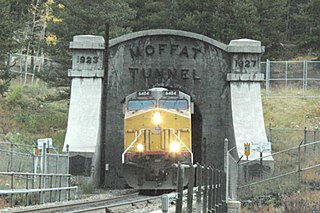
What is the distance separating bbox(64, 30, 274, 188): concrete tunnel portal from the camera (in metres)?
34.7

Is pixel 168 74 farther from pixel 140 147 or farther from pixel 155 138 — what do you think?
pixel 140 147

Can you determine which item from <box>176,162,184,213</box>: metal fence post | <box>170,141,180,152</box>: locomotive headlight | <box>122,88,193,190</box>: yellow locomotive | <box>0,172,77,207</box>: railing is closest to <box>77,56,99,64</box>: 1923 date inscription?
<box>122,88,193,190</box>: yellow locomotive

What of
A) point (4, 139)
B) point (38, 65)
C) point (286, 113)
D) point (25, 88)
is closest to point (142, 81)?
Result: point (4, 139)

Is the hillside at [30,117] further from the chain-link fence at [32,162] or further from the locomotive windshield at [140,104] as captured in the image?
the chain-link fence at [32,162]

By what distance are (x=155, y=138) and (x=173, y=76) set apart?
8.77 metres

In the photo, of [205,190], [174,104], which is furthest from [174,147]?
[205,190]

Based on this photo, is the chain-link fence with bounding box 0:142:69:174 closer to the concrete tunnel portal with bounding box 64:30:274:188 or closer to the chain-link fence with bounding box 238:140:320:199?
the chain-link fence with bounding box 238:140:320:199

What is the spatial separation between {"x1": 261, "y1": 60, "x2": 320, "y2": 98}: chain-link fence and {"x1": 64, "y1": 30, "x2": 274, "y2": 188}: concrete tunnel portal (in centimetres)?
1146

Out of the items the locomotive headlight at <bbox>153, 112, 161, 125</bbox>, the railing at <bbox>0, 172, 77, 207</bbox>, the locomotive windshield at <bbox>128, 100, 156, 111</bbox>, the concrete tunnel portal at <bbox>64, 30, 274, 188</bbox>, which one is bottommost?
the railing at <bbox>0, 172, 77, 207</bbox>

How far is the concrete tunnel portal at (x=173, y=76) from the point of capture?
3472cm

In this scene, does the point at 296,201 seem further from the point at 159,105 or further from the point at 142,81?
the point at 142,81

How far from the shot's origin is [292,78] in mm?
47281

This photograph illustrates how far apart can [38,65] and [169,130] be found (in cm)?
3691

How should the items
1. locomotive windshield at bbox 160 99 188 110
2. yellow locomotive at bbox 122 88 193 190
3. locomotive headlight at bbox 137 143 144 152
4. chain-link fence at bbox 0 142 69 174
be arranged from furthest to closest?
locomotive windshield at bbox 160 99 188 110, locomotive headlight at bbox 137 143 144 152, yellow locomotive at bbox 122 88 193 190, chain-link fence at bbox 0 142 69 174
